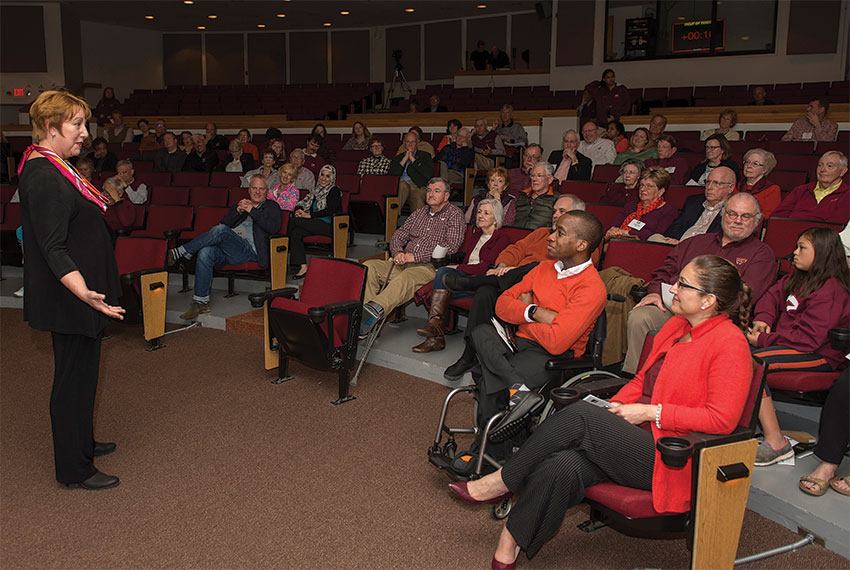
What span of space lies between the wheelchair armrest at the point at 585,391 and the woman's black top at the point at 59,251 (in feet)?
5.38

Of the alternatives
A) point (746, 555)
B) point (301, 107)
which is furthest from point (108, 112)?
point (746, 555)

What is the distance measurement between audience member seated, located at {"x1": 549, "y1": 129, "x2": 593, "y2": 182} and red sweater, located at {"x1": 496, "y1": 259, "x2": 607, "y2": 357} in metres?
3.67

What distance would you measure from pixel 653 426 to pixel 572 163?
4.73 m

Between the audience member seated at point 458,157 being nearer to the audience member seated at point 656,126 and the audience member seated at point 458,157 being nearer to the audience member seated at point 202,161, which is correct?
the audience member seated at point 656,126

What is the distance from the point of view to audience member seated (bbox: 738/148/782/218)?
14.6ft

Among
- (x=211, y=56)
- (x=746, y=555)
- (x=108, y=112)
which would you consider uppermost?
(x=211, y=56)

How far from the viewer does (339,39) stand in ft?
59.3

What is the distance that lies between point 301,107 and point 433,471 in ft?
38.6

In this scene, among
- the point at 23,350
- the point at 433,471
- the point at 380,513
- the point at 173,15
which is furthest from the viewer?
the point at 173,15

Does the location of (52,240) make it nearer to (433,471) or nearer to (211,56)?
(433,471)

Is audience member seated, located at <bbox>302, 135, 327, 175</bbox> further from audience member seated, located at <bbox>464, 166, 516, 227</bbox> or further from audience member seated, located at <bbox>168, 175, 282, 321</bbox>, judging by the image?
audience member seated, located at <bbox>464, 166, 516, 227</bbox>

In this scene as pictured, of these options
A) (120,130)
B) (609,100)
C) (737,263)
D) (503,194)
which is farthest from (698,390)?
(120,130)

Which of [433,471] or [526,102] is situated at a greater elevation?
[526,102]

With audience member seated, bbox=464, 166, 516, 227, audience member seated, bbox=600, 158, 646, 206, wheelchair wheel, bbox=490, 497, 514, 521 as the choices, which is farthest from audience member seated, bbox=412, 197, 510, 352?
wheelchair wheel, bbox=490, 497, 514, 521
